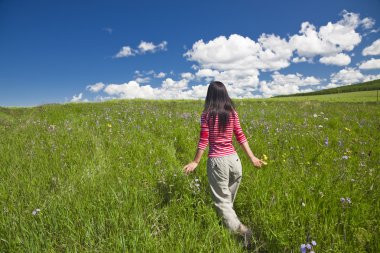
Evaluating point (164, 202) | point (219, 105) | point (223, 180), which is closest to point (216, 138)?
point (219, 105)

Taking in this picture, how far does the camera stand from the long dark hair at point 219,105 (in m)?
3.68

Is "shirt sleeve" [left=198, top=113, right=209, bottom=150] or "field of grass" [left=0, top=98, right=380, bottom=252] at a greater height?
"shirt sleeve" [left=198, top=113, right=209, bottom=150]

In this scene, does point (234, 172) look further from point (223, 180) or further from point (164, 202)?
point (164, 202)

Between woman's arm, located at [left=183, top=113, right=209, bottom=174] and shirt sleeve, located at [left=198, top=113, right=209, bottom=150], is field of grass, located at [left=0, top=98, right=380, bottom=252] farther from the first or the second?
shirt sleeve, located at [left=198, top=113, right=209, bottom=150]

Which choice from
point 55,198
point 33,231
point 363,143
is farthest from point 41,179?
point 363,143

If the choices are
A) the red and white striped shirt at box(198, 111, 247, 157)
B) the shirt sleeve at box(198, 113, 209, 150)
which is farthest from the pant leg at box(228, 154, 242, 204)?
the shirt sleeve at box(198, 113, 209, 150)

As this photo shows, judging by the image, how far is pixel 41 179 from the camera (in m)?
4.45

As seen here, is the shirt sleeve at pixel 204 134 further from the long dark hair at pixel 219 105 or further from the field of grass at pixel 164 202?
the field of grass at pixel 164 202

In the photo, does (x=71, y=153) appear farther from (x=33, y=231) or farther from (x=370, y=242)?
(x=370, y=242)

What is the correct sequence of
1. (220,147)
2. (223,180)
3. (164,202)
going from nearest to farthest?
(223,180)
(220,147)
(164,202)

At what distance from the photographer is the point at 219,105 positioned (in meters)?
3.69

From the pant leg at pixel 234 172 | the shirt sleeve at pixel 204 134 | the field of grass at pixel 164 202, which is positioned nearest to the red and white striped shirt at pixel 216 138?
the shirt sleeve at pixel 204 134

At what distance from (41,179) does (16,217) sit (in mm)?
1418

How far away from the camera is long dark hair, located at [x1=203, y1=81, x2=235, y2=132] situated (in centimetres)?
368
